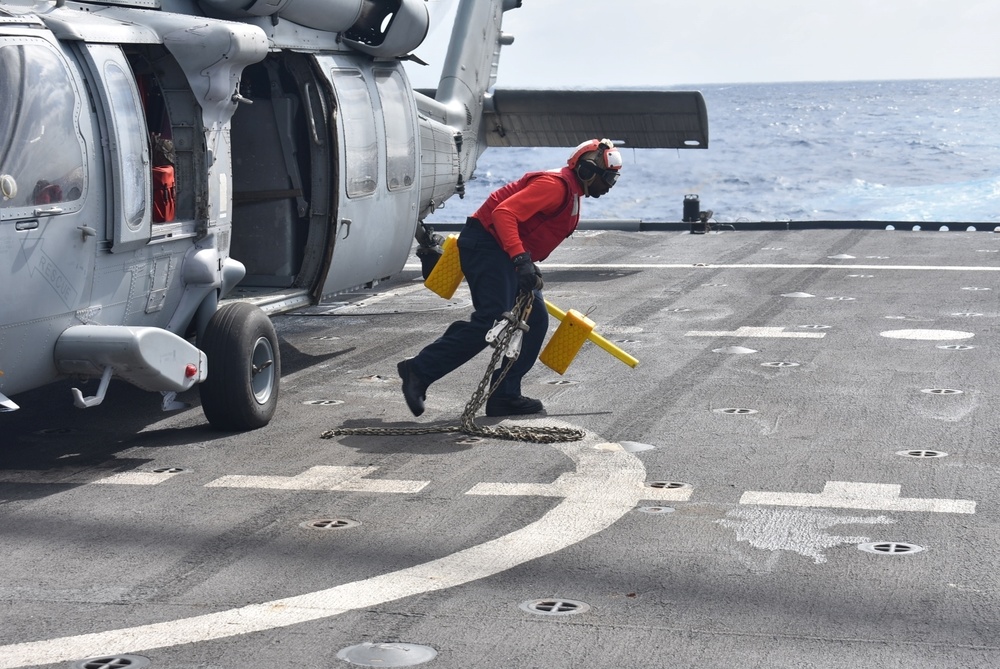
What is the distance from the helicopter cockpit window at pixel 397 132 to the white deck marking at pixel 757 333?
2.84 m

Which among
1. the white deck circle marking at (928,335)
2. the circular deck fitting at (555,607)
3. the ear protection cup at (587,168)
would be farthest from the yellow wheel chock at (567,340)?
the circular deck fitting at (555,607)

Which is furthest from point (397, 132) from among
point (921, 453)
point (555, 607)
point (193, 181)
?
point (555, 607)

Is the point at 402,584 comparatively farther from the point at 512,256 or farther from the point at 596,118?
the point at 596,118

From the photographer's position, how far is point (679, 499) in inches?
244

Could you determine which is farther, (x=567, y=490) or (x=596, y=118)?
(x=596, y=118)

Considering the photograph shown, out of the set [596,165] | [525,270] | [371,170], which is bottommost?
[525,270]

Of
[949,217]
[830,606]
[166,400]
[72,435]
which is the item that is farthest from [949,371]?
[949,217]

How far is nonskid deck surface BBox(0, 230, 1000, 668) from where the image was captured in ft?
14.8

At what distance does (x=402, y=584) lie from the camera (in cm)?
505

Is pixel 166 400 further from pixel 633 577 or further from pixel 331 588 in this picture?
pixel 633 577

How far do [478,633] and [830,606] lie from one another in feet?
4.38

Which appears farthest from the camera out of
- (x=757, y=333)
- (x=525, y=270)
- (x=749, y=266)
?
(x=749, y=266)

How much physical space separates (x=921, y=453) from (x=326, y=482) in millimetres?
3276

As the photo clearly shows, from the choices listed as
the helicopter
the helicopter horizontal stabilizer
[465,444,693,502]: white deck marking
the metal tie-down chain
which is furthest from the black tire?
the helicopter horizontal stabilizer
